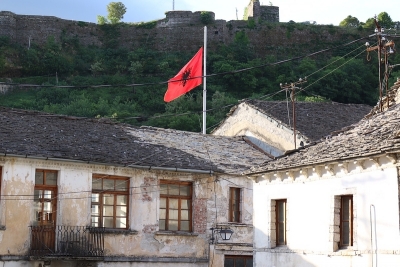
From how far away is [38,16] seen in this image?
272ft

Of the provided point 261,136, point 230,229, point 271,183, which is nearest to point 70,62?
point 261,136

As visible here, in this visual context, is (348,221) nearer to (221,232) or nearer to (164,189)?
(221,232)

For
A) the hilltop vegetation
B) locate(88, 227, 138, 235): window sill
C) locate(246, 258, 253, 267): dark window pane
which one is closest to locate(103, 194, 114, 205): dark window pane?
locate(88, 227, 138, 235): window sill

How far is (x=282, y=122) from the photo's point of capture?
32.7 m

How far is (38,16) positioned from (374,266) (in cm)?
6951

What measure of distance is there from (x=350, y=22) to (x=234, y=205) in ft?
214

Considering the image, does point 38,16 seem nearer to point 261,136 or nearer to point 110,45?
point 110,45

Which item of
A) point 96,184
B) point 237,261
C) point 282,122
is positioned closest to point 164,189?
point 96,184

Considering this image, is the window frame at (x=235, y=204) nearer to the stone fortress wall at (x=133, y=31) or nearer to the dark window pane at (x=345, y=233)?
the dark window pane at (x=345, y=233)

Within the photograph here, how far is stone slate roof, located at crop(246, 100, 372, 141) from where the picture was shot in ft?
108

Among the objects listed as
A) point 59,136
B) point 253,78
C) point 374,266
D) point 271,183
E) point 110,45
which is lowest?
point 374,266

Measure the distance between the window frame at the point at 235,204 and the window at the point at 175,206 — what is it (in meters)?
1.51

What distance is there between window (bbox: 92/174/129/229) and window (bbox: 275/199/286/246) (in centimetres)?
620

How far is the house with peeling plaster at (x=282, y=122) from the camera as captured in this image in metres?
32.5
